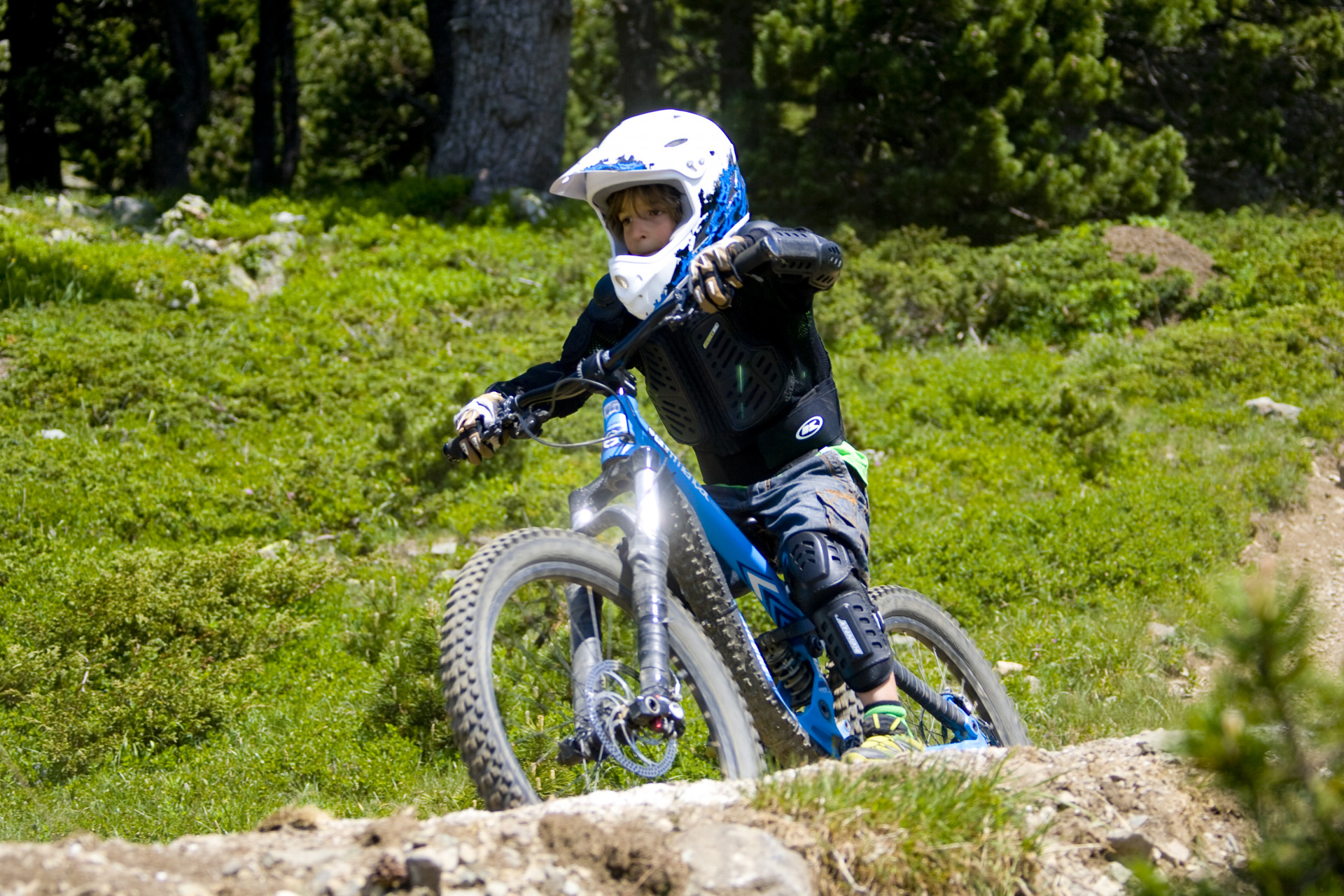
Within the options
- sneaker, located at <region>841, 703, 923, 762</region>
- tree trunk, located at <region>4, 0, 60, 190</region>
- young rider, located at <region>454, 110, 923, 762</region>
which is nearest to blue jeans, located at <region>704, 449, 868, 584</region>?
young rider, located at <region>454, 110, 923, 762</region>

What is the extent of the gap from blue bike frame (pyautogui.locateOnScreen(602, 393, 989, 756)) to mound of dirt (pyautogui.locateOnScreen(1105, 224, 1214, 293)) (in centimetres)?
840

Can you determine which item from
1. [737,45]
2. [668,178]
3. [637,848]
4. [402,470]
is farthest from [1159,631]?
[737,45]

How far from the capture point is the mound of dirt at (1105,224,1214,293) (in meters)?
10.8

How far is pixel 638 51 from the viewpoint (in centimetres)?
1831

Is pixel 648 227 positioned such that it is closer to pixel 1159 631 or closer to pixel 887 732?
pixel 887 732

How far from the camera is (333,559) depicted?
6.30 meters

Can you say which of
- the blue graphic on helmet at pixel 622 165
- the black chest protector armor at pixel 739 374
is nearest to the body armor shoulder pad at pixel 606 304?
the black chest protector armor at pixel 739 374

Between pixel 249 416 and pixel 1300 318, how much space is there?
330 inches

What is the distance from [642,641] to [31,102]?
1517 centimetres

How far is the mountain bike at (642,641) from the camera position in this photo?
109 inches

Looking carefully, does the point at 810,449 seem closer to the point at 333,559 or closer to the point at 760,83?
the point at 333,559

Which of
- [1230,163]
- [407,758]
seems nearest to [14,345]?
[407,758]

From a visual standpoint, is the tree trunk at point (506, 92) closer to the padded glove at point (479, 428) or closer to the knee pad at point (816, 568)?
the padded glove at point (479, 428)

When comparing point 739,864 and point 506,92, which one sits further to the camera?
point 506,92
